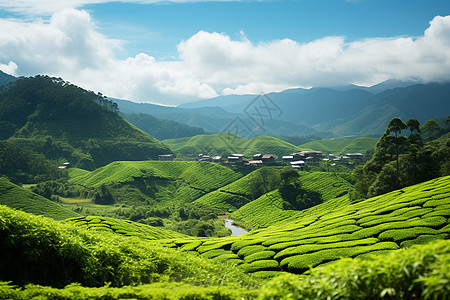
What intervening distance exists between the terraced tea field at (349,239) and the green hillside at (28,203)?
164 ft

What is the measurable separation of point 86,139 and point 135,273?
16831cm

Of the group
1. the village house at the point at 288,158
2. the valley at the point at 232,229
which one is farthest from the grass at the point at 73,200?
the village house at the point at 288,158

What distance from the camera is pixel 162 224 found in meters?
74.6

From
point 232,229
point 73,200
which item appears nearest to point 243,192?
point 232,229

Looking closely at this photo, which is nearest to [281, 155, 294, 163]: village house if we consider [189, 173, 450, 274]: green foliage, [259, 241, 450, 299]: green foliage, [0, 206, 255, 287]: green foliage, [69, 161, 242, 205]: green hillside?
[69, 161, 242, 205]: green hillside

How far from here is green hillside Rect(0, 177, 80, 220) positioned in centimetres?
6806

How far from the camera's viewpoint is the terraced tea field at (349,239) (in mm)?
22281

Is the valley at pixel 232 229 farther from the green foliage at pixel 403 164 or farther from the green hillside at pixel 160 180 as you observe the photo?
the green hillside at pixel 160 180

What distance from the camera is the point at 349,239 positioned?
25516 millimetres

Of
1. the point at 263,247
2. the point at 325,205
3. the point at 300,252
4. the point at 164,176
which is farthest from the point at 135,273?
the point at 164,176

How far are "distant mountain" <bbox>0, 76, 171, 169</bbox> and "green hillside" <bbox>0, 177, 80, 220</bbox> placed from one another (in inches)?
2837

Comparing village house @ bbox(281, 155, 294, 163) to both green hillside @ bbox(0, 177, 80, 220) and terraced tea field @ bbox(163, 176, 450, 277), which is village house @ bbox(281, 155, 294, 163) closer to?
green hillside @ bbox(0, 177, 80, 220)

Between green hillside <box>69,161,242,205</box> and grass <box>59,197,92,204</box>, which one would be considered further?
green hillside <box>69,161,242,205</box>

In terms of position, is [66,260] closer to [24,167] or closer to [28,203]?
[28,203]
